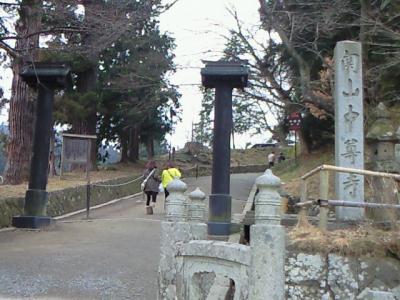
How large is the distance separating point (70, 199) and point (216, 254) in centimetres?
1122

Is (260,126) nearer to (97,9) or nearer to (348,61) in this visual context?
(97,9)

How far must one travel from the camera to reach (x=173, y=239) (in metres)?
4.60

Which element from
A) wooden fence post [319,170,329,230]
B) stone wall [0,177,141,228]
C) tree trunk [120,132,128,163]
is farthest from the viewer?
tree trunk [120,132,128,163]

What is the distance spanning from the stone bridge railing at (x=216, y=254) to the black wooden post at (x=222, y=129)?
4507 mm

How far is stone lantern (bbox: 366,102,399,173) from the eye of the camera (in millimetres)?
8922

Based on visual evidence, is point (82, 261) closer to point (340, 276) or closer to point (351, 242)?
point (340, 276)

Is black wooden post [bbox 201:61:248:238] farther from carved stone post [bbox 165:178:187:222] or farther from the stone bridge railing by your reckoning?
carved stone post [bbox 165:178:187:222]

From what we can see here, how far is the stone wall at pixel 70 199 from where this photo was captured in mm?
10922

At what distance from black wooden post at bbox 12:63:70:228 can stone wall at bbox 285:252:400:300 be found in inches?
263

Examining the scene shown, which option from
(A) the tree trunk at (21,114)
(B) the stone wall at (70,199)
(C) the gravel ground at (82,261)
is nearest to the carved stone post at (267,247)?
(C) the gravel ground at (82,261)

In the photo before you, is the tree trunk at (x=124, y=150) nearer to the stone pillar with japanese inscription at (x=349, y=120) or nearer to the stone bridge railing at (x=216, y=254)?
the stone pillar with japanese inscription at (x=349, y=120)

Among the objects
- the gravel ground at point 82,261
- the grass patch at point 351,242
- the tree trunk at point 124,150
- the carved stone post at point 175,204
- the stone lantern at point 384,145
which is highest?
the tree trunk at point 124,150

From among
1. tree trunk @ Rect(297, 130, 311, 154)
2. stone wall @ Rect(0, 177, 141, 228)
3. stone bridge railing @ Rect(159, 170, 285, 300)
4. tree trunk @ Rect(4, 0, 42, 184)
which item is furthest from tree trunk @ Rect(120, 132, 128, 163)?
stone bridge railing @ Rect(159, 170, 285, 300)

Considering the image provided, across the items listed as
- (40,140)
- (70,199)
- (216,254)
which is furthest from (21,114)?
(216,254)
